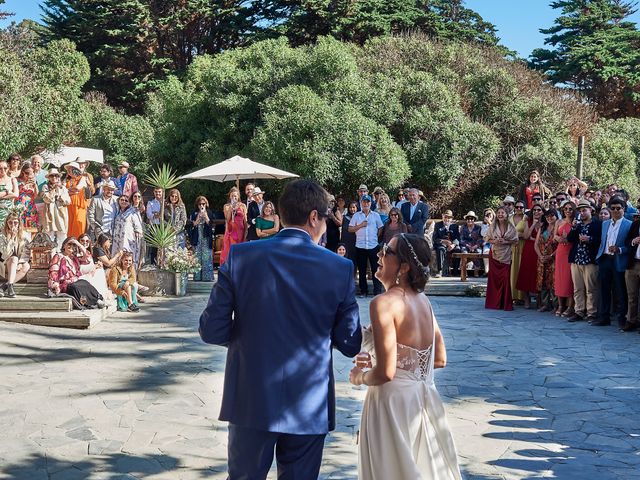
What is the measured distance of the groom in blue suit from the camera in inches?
137

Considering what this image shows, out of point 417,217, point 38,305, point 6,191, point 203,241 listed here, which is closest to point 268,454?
point 38,305

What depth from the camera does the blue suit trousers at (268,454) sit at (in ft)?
11.5

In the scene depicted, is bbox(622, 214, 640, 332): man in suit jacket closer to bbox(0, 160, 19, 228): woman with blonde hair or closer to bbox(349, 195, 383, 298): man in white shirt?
bbox(349, 195, 383, 298): man in white shirt

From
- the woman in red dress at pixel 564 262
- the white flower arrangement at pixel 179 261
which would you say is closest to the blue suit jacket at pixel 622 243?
the woman in red dress at pixel 564 262

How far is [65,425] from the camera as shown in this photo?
22.0 feet

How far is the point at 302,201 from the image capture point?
3.56 m

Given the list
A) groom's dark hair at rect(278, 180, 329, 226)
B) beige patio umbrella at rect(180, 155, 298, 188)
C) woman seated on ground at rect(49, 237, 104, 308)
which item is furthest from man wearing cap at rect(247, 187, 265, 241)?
groom's dark hair at rect(278, 180, 329, 226)

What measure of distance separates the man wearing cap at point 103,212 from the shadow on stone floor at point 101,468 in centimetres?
960

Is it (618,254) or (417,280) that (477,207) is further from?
(417,280)

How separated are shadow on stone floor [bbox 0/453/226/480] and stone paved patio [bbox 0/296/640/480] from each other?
0.01 meters

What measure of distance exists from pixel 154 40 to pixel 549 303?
33065 mm

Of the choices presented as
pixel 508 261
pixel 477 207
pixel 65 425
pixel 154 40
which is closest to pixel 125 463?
pixel 65 425

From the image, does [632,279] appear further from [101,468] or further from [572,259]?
[101,468]

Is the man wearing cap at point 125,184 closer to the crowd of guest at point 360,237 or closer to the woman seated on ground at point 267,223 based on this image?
the crowd of guest at point 360,237
